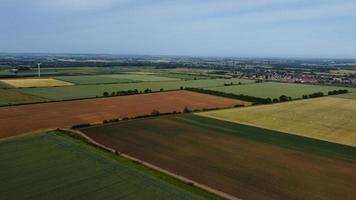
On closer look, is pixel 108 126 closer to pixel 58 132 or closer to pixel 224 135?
pixel 58 132

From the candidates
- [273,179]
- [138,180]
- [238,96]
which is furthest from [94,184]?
[238,96]

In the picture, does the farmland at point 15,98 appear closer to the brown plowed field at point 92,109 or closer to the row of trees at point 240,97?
the brown plowed field at point 92,109

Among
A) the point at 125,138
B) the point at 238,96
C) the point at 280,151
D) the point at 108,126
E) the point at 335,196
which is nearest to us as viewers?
the point at 335,196

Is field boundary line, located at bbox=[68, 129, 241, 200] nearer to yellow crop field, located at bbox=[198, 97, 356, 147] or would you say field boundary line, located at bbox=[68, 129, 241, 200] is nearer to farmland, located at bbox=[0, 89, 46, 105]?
yellow crop field, located at bbox=[198, 97, 356, 147]

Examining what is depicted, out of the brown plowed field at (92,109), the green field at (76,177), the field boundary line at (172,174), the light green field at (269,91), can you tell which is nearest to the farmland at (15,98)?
the brown plowed field at (92,109)

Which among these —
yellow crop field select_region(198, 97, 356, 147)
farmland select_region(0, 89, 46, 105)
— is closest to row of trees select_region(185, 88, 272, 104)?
yellow crop field select_region(198, 97, 356, 147)

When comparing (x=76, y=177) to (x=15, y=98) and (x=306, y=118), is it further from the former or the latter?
(x=15, y=98)
